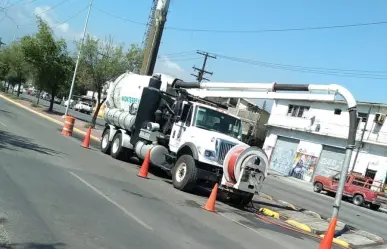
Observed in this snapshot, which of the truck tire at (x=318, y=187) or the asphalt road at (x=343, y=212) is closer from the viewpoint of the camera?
the asphalt road at (x=343, y=212)

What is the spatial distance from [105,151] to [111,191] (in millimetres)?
9388

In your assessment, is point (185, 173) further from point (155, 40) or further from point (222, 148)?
point (155, 40)

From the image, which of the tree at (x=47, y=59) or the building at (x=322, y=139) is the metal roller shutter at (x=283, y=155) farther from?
the tree at (x=47, y=59)

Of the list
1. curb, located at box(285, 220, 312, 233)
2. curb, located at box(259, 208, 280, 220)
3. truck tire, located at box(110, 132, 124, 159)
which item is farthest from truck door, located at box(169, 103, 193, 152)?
curb, located at box(285, 220, 312, 233)

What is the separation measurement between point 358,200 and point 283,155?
17.2 metres

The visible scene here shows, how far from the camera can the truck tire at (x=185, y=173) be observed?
14.0m

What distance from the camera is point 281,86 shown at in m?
14.5

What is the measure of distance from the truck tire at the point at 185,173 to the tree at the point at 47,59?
1190 inches

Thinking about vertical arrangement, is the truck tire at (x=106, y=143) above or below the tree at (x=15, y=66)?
below

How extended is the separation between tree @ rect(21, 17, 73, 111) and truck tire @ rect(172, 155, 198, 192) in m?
30.2

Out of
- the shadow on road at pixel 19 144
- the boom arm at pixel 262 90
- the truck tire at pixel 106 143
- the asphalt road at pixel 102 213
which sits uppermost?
the boom arm at pixel 262 90

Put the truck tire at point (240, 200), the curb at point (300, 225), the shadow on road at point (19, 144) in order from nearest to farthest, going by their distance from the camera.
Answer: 1. the curb at point (300, 225)
2. the truck tire at point (240, 200)
3. the shadow on road at point (19, 144)

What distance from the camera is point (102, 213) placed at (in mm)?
8750

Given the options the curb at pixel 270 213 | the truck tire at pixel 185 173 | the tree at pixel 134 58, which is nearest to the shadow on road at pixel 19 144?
the truck tire at pixel 185 173
